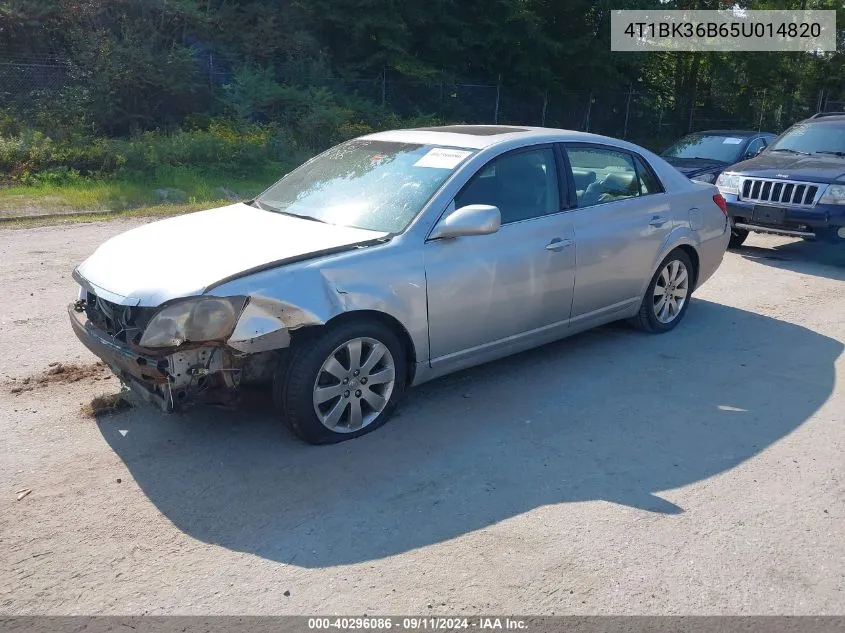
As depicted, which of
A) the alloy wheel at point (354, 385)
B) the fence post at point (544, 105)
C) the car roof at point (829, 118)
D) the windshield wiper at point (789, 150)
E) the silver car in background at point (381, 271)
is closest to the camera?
the silver car in background at point (381, 271)

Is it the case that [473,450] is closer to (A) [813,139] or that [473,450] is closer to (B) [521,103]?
(A) [813,139]

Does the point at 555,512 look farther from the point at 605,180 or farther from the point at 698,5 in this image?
the point at 698,5

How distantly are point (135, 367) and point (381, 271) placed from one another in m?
1.42

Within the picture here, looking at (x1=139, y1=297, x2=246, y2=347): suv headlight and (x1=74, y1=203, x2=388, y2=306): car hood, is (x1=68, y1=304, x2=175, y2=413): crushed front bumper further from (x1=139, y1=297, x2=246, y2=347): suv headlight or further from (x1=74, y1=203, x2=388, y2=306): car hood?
(x1=74, y1=203, x2=388, y2=306): car hood

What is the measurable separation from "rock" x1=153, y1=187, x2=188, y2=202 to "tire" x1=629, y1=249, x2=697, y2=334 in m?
8.88

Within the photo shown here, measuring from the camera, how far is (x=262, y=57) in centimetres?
2073

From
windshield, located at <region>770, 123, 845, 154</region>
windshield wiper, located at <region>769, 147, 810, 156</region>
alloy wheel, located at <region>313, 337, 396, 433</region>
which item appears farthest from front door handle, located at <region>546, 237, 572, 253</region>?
windshield, located at <region>770, 123, 845, 154</region>

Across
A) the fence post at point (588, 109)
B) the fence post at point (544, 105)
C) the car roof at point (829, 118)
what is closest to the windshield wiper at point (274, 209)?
the car roof at point (829, 118)

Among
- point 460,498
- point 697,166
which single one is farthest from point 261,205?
point 697,166

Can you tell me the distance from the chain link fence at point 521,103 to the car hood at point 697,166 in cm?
1014

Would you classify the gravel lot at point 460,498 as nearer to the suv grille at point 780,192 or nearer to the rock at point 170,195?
the suv grille at point 780,192

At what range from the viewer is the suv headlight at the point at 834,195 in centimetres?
914

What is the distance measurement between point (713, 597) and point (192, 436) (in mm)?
2882

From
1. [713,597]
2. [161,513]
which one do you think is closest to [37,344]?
[161,513]
